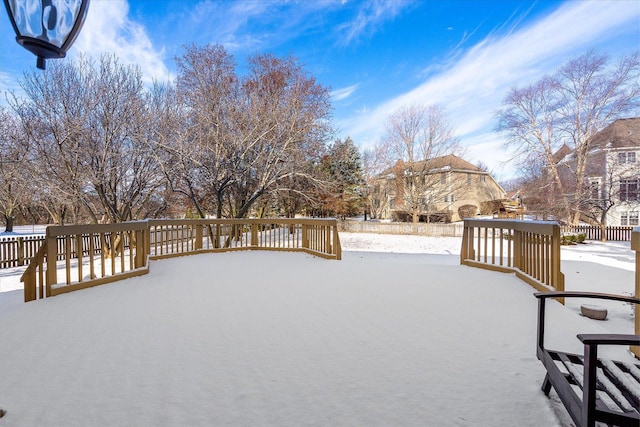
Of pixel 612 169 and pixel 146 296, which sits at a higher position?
pixel 612 169

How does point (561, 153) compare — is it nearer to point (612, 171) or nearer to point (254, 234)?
point (612, 171)

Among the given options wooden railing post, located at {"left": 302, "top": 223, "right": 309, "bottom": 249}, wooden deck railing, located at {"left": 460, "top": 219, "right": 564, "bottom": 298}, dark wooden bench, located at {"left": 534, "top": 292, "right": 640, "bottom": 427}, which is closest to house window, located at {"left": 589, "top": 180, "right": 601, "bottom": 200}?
wooden deck railing, located at {"left": 460, "top": 219, "right": 564, "bottom": 298}

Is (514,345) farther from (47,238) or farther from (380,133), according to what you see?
(380,133)

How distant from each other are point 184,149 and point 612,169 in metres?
22.2

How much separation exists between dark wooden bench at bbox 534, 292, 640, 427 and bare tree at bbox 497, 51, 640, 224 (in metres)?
20.3

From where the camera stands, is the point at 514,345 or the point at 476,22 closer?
the point at 514,345

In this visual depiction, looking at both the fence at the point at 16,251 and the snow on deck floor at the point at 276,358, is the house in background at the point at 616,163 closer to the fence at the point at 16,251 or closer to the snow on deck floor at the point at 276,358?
the snow on deck floor at the point at 276,358

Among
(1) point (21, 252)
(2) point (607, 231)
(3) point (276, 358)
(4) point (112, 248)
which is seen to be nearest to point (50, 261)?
(4) point (112, 248)

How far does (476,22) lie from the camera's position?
33.2 feet

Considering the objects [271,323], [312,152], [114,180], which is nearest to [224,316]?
[271,323]

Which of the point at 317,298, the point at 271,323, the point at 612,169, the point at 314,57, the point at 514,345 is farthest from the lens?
the point at 612,169

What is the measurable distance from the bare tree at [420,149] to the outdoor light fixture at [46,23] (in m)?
21.5

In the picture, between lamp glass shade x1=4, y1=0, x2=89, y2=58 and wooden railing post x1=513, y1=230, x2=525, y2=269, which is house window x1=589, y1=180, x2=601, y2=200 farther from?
lamp glass shade x1=4, y1=0, x2=89, y2=58

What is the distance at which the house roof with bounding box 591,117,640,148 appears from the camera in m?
17.2
